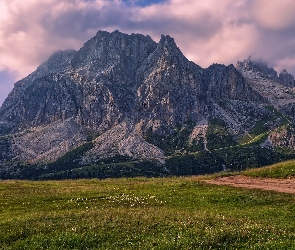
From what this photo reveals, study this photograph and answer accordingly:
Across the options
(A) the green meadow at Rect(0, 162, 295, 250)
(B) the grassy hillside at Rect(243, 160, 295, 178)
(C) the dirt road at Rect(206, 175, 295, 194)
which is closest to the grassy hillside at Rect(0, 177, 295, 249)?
(A) the green meadow at Rect(0, 162, 295, 250)

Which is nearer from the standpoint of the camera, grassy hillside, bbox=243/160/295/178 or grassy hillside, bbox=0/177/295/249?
grassy hillside, bbox=0/177/295/249

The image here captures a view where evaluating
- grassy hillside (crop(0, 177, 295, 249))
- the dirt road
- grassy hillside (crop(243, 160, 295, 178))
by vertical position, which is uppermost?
grassy hillside (crop(243, 160, 295, 178))

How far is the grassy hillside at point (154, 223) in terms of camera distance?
22.8m

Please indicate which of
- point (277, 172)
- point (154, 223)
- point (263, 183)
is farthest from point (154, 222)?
point (277, 172)

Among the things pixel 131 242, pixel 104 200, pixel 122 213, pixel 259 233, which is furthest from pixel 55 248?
pixel 104 200

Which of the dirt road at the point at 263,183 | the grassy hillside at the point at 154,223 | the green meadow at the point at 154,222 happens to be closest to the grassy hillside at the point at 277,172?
the dirt road at the point at 263,183

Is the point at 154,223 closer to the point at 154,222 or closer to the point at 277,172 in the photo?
the point at 154,222

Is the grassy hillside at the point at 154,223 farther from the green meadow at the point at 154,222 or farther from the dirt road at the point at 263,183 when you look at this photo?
the dirt road at the point at 263,183

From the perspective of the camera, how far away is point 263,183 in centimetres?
5394

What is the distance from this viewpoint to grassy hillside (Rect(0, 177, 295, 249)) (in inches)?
899

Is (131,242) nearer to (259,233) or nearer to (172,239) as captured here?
(172,239)

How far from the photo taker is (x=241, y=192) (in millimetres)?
45219

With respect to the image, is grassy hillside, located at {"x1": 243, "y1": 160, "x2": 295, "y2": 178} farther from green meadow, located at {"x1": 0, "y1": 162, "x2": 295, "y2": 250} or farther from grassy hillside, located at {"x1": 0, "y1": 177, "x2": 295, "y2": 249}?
grassy hillside, located at {"x1": 0, "y1": 177, "x2": 295, "y2": 249}

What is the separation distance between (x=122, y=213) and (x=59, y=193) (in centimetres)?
1998
